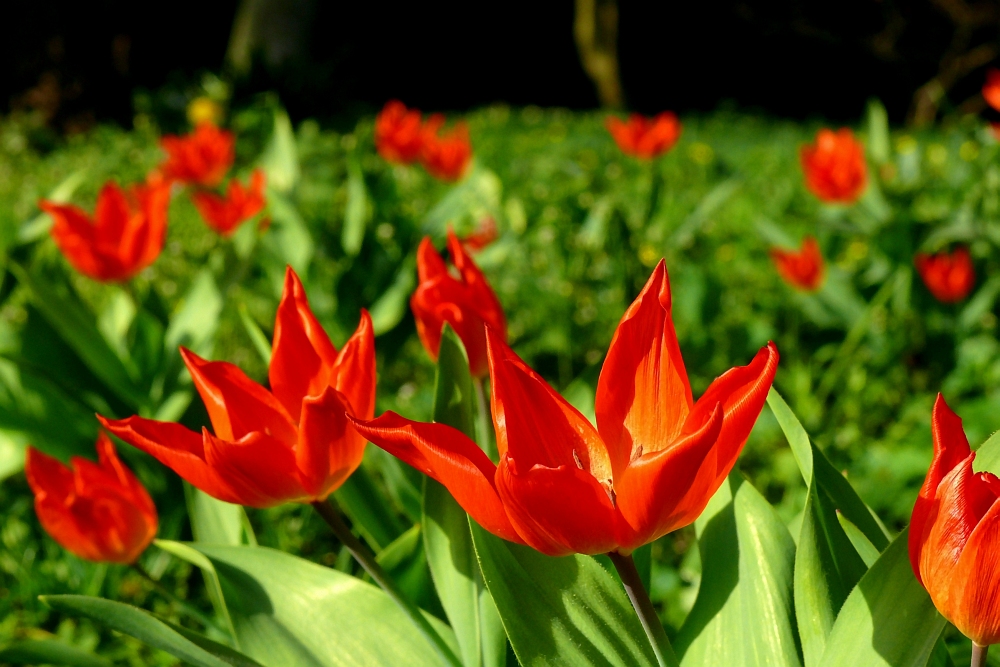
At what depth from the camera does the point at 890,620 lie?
2.25ft

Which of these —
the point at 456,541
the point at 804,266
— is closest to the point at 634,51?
the point at 804,266

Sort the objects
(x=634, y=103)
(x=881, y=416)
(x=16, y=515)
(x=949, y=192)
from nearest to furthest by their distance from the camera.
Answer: (x=16, y=515), (x=881, y=416), (x=949, y=192), (x=634, y=103)

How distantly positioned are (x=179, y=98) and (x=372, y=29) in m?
5.09

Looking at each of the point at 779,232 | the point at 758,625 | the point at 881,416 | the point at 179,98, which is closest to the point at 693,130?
the point at 179,98

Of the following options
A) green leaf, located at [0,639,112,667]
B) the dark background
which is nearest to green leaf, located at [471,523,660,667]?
green leaf, located at [0,639,112,667]

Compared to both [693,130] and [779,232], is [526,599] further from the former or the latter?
[693,130]

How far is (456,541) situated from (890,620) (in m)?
0.43

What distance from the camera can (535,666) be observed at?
29.0 inches

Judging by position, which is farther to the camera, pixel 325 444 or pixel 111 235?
pixel 111 235

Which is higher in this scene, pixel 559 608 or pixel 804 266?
pixel 559 608

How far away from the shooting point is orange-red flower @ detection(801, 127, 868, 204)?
2678 millimetres

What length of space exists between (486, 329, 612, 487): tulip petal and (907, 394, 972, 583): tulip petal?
227 millimetres

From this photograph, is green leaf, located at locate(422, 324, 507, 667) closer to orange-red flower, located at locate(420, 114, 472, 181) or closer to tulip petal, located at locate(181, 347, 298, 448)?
tulip petal, located at locate(181, 347, 298, 448)

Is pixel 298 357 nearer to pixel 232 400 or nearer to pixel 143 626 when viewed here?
pixel 232 400
